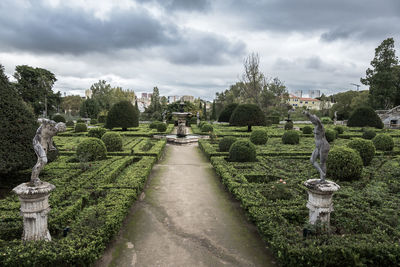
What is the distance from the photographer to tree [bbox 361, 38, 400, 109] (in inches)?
1342

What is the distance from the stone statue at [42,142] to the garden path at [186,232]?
6.19 ft

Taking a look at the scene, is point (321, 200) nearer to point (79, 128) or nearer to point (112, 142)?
point (112, 142)

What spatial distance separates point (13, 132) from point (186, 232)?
220 inches

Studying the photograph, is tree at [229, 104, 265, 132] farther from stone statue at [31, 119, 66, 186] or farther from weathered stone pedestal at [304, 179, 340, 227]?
stone statue at [31, 119, 66, 186]

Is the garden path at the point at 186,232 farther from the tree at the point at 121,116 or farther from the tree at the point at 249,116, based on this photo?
the tree at the point at 249,116

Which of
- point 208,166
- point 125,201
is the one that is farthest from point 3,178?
point 208,166

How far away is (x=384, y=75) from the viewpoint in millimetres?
34062

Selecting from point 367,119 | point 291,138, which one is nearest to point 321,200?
point 291,138

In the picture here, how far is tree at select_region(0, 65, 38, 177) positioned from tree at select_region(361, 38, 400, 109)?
139 feet

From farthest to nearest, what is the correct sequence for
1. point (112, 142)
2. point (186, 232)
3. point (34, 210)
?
point (112, 142)
point (186, 232)
point (34, 210)

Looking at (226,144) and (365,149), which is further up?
(365,149)

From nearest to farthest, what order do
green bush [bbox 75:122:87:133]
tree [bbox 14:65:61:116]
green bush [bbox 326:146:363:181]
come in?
1. green bush [bbox 326:146:363:181]
2. green bush [bbox 75:122:87:133]
3. tree [bbox 14:65:61:116]

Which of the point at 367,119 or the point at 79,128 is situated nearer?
the point at 79,128

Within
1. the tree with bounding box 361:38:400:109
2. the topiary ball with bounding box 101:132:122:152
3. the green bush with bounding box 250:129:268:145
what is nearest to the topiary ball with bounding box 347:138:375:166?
the green bush with bounding box 250:129:268:145
